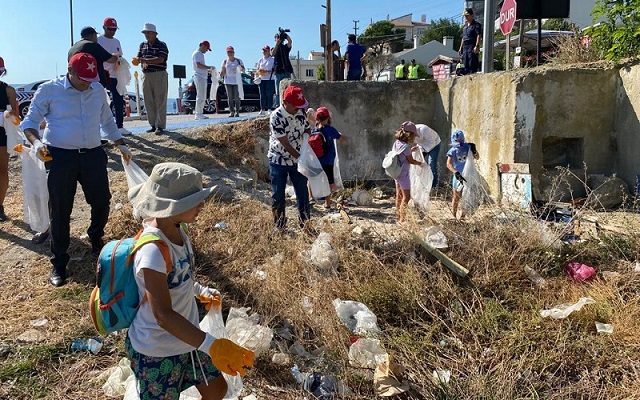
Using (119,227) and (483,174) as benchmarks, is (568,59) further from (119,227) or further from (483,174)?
(119,227)

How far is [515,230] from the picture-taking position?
3855 mm

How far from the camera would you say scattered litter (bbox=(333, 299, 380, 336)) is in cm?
299

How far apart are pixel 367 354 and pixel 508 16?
5635mm

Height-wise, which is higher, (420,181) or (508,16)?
(508,16)

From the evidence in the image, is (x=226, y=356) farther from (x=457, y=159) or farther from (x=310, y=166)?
(x=457, y=159)

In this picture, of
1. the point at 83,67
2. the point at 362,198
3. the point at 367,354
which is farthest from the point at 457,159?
the point at 83,67

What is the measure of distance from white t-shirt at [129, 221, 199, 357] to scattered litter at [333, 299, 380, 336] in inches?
52.7

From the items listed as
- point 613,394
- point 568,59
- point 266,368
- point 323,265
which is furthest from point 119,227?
point 568,59

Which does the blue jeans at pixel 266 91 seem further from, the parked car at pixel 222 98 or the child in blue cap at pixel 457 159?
the parked car at pixel 222 98

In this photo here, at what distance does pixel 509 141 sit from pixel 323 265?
330cm

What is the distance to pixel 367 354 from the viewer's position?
9.10 ft

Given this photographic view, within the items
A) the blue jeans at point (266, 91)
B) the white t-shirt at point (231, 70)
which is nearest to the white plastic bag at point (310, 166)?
the blue jeans at point (266, 91)

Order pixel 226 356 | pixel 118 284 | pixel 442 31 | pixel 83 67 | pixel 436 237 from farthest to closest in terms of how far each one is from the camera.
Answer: pixel 442 31
pixel 436 237
pixel 83 67
pixel 118 284
pixel 226 356

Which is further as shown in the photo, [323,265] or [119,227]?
[119,227]
